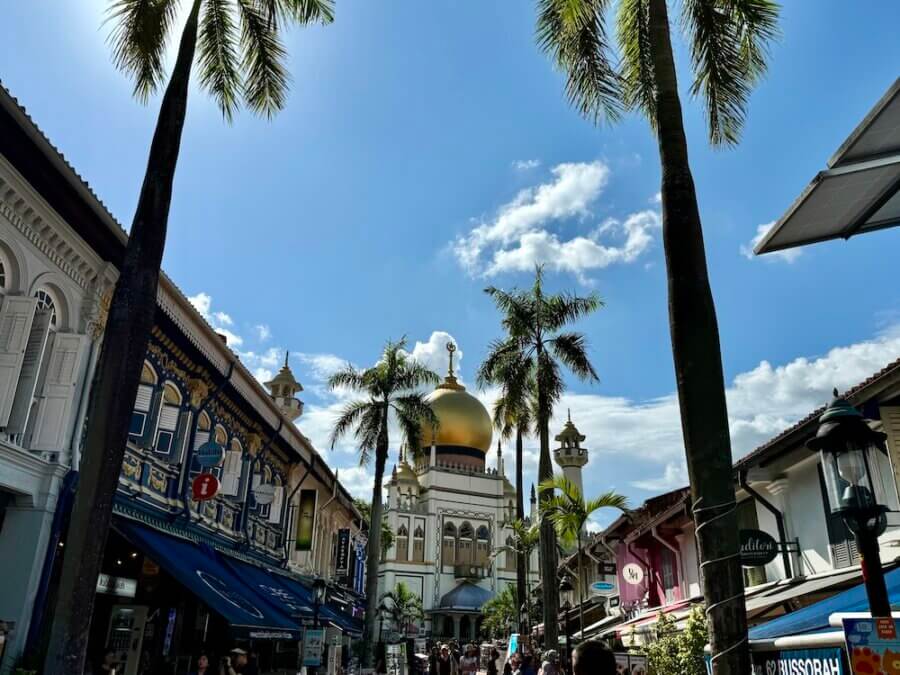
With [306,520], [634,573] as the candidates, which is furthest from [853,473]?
[306,520]

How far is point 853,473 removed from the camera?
5562 mm

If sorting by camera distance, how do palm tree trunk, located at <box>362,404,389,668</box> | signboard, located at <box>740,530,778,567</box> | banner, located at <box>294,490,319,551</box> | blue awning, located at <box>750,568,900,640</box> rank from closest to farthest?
1. blue awning, located at <box>750,568,900,640</box>
2. signboard, located at <box>740,530,778,567</box>
3. banner, located at <box>294,490,319,551</box>
4. palm tree trunk, located at <box>362,404,389,668</box>

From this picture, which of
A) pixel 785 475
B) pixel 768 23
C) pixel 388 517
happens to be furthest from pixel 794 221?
pixel 388 517

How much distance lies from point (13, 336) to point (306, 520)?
18.2 m

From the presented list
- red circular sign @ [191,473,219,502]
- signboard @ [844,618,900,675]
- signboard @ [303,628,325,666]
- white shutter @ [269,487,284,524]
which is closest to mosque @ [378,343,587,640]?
white shutter @ [269,487,284,524]

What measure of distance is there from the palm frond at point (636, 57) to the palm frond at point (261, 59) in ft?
19.7

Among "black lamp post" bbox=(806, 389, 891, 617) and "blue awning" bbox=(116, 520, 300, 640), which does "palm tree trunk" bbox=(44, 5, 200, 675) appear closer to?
"blue awning" bbox=(116, 520, 300, 640)

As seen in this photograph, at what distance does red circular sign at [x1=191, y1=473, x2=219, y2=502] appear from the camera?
16719 mm

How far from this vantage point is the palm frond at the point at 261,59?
12469 millimetres

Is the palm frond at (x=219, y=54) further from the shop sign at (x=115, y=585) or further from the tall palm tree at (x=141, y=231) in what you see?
the shop sign at (x=115, y=585)

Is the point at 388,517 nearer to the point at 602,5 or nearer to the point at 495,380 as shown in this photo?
the point at 495,380

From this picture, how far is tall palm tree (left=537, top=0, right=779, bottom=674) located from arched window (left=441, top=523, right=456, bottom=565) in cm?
6459

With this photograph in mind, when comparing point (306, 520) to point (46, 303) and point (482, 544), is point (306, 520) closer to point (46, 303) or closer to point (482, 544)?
point (46, 303)

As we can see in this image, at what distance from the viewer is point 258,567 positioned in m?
21.9
